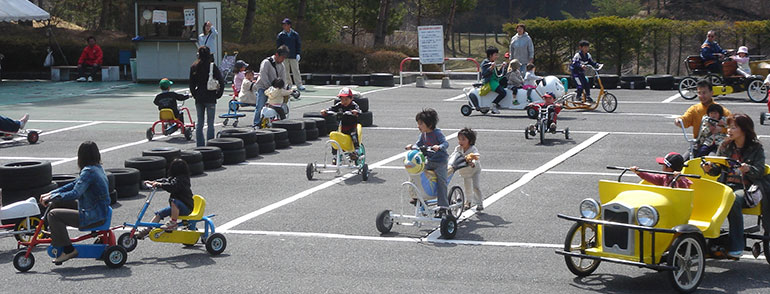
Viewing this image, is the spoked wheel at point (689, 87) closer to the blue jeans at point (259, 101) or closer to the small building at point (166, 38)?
the blue jeans at point (259, 101)

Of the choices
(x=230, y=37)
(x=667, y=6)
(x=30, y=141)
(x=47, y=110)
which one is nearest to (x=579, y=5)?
(x=667, y=6)

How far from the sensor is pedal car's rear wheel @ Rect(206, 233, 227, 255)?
9.32 m

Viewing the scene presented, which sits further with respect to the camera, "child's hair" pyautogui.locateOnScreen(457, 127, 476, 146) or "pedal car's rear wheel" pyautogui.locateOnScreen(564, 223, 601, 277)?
"child's hair" pyautogui.locateOnScreen(457, 127, 476, 146)

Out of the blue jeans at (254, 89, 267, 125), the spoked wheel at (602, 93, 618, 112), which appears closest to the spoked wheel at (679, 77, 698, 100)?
the spoked wheel at (602, 93, 618, 112)

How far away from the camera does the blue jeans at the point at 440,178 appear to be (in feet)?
34.3

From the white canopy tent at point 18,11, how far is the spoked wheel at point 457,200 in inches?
971

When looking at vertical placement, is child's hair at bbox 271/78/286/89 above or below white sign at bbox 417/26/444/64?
below

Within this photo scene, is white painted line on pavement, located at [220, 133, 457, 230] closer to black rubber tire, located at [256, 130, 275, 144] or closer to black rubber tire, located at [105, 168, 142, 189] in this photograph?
black rubber tire, located at [105, 168, 142, 189]

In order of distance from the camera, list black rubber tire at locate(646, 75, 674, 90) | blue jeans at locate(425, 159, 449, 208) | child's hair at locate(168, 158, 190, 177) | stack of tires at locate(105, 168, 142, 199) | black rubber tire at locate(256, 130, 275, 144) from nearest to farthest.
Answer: child's hair at locate(168, 158, 190, 177)
blue jeans at locate(425, 159, 449, 208)
stack of tires at locate(105, 168, 142, 199)
black rubber tire at locate(256, 130, 275, 144)
black rubber tire at locate(646, 75, 674, 90)

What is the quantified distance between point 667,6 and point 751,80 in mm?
44717

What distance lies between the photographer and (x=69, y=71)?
35.9 m

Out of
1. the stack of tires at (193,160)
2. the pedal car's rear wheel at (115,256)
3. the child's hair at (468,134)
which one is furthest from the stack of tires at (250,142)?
the pedal car's rear wheel at (115,256)

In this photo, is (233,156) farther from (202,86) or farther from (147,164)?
(147,164)

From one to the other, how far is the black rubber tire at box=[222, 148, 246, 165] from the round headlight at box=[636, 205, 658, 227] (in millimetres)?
9152
